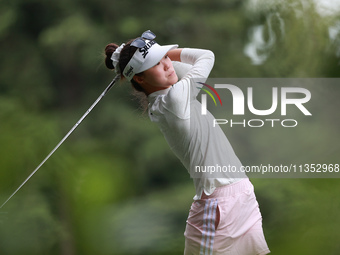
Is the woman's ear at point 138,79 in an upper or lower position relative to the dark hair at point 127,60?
lower

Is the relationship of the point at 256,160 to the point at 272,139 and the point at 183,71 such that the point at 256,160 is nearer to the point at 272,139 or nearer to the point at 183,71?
the point at 272,139

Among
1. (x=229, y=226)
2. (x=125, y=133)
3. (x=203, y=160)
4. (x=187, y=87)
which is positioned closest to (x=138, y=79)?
(x=187, y=87)

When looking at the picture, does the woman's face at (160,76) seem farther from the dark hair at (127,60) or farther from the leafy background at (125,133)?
the leafy background at (125,133)

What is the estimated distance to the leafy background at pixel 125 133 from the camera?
11.7ft

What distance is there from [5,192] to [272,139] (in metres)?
1.46

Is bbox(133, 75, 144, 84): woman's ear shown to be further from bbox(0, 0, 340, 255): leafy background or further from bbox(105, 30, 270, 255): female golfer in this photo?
bbox(0, 0, 340, 255): leafy background

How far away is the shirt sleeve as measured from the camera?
1660 mm

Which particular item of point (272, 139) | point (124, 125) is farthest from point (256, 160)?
point (124, 125)

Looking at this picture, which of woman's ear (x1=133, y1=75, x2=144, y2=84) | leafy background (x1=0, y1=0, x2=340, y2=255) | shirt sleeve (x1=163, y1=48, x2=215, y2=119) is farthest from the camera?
leafy background (x1=0, y1=0, x2=340, y2=255)

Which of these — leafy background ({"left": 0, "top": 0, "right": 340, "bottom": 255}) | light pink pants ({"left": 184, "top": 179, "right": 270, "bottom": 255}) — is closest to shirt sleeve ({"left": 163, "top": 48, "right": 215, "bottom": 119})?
light pink pants ({"left": 184, "top": 179, "right": 270, "bottom": 255})

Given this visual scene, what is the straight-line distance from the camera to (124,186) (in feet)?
12.1

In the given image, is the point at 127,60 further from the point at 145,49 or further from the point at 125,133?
the point at 125,133

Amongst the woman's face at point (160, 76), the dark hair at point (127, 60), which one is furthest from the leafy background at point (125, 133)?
the woman's face at point (160, 76)

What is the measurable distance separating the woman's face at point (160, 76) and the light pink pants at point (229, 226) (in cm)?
31
